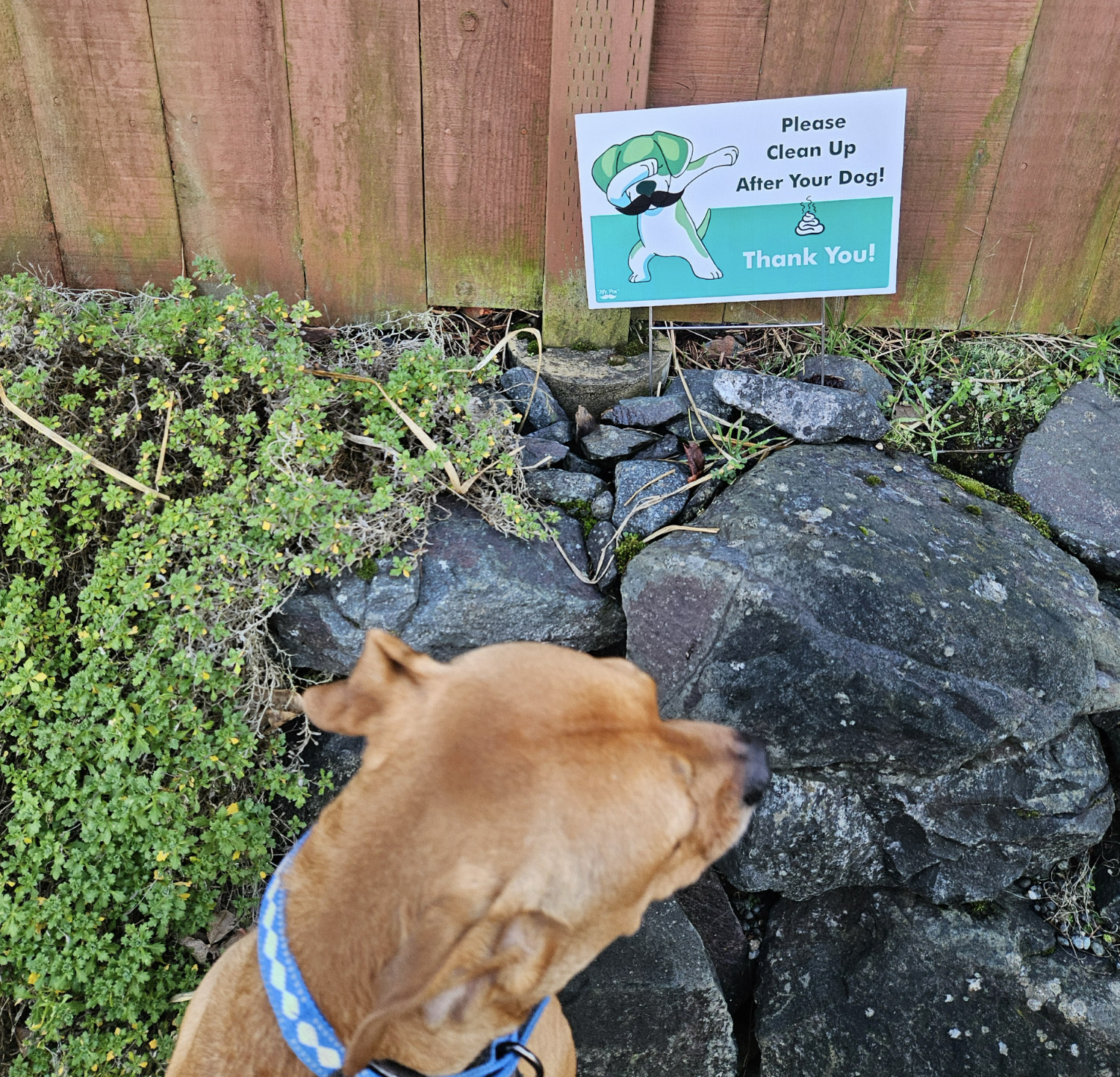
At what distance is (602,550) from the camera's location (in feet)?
9.96

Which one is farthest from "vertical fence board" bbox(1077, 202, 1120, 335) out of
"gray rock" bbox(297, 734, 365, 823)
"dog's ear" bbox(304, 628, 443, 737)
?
"gray rock" bbox(297, 734, 365, 823)

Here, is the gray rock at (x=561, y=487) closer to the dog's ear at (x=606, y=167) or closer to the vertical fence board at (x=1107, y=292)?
the dog's ear at (x=606, y=167)

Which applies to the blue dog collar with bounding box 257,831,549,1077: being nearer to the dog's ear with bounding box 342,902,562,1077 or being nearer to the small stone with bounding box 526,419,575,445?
the dog's ear with bounding box 342,902,562,1077

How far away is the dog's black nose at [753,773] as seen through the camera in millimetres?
1891

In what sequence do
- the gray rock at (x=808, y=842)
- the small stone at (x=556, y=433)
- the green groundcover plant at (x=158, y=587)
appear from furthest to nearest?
the small stone at (x=556, y=433) → the gray rock at (x=808, y=842) → the green groundcover plant at (x=158, y=587)

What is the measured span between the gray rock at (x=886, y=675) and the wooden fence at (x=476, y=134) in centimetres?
121

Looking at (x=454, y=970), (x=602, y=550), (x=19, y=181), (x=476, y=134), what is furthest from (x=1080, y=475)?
(x=19, y=181)

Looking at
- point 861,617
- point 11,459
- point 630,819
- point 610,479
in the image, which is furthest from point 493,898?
point 11,459

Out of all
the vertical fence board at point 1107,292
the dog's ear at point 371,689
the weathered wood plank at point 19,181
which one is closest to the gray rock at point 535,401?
the dog's ear at point 371,689

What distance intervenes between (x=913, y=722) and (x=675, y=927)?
107cm

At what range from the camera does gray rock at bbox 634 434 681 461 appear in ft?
10.8

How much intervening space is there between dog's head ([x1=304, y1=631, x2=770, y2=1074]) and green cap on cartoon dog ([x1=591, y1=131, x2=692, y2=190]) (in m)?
2.10

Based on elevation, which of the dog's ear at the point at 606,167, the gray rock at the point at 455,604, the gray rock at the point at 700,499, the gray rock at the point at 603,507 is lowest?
the gray rock at the point at 455,604

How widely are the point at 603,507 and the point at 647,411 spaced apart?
0.47 metres
